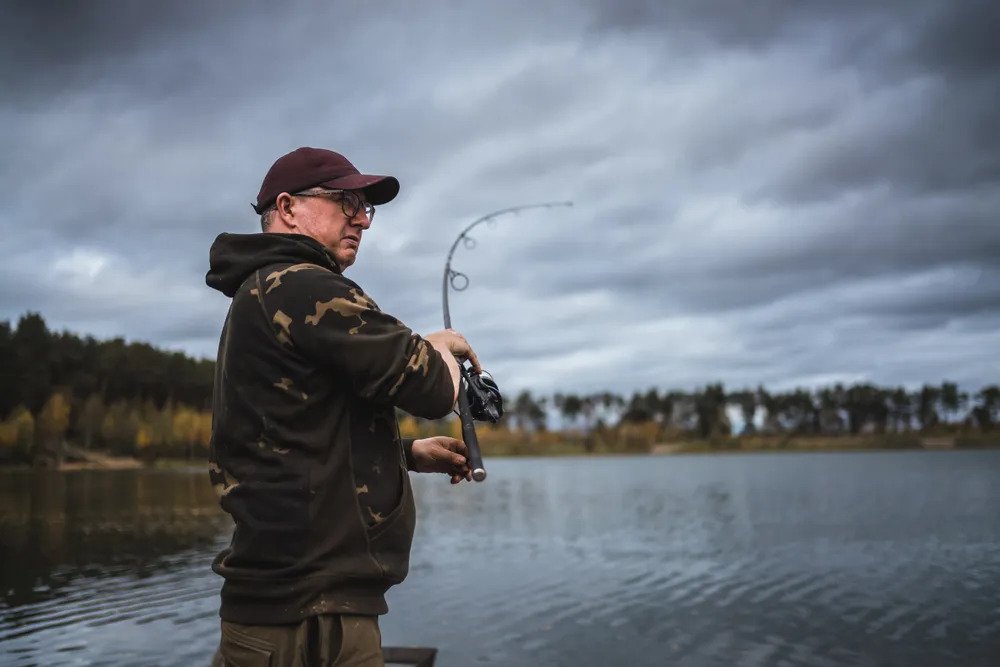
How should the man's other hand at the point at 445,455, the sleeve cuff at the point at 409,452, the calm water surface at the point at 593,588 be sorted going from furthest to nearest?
the calm water surface at the point at 593,588 < the sleeve cuff at the point at 409,452 < the man's other hand at the point at 445,455

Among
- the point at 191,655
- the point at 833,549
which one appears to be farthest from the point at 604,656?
the point at 833,549

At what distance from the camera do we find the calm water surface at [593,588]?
1266 cm

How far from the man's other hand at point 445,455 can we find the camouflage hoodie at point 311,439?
0.45m

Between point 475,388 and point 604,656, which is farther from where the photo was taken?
point 604,656

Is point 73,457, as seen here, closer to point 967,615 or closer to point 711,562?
point 711,562

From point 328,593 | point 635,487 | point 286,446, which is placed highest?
point 286,446

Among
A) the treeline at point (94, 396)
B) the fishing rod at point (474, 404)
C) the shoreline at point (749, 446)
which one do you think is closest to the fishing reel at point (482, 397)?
the fishing rod at point (474, 404)

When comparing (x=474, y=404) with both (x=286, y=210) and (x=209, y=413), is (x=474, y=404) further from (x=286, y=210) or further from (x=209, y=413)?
(x=209, y=413)

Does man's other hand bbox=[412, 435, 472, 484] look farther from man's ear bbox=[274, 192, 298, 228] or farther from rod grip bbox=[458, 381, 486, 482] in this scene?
man's ear bbox=[274, 192, 298, 228]

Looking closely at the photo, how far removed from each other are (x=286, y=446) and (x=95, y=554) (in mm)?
21436

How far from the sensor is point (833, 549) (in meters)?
23.9

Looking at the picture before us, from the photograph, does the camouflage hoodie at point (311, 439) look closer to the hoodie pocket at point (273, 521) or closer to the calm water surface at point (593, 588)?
the hoodie pocket at point (273, 521)

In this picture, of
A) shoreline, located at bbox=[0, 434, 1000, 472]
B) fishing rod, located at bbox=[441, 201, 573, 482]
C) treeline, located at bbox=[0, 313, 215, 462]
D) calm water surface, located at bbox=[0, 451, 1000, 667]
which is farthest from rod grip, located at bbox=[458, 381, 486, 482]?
shoreline, located at bbox=[0, 434, 1000, 472]

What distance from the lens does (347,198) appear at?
2641 millimetres
